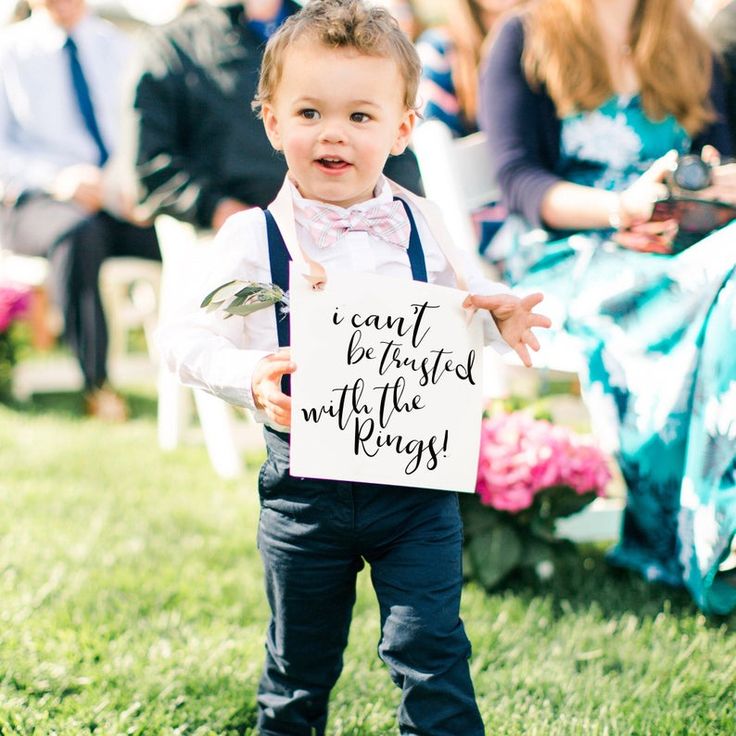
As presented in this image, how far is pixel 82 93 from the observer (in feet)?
17.2

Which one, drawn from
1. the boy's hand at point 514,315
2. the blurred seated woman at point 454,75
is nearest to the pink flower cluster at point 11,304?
the blurred seated woman at point 454,75

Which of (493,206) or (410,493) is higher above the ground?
(493,206)

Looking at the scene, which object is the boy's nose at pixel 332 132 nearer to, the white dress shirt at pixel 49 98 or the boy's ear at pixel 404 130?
the boy's ear at pixel 404 130

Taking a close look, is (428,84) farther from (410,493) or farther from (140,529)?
(410,493)

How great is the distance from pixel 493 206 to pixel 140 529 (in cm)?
155

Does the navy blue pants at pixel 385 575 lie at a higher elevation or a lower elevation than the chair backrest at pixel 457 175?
lower

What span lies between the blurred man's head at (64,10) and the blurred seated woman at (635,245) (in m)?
2.96

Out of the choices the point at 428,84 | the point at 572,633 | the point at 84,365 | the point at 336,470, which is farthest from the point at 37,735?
the point at 84,365

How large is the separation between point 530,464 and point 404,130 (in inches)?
46.0

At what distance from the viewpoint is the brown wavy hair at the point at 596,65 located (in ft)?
9.62

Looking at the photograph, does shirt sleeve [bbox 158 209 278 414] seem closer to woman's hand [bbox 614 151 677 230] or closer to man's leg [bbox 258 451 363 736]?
man's leg [bbox 258 451 363 736]

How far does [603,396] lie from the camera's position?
269 cm

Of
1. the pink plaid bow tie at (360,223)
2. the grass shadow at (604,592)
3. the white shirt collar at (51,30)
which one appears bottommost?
the grass shadow at (604,592)

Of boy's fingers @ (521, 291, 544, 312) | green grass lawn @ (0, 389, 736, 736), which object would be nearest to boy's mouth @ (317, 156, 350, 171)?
boy's fingers @ (521, 291, 544, 312)
